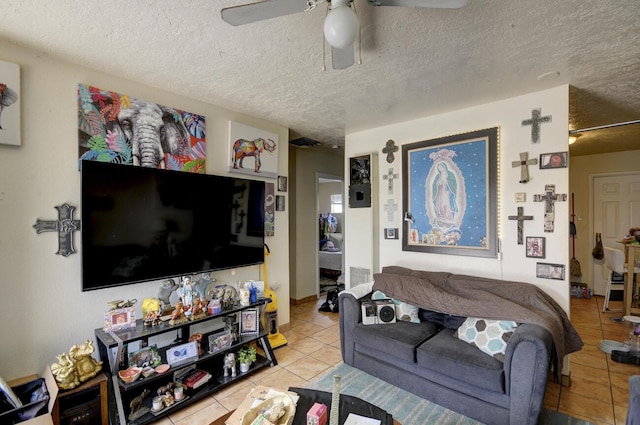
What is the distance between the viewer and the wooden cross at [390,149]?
3374 mm

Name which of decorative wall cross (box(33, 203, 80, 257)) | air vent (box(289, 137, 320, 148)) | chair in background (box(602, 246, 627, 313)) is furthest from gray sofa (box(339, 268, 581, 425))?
chair in background (box(602, 246, 627, 313))

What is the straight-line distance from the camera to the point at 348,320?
2.62 m

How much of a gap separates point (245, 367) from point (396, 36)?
2714 millimetres

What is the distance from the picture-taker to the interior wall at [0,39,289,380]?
180 cm

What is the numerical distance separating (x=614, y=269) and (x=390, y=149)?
3722 millimetres

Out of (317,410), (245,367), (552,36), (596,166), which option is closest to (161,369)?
(245,367)

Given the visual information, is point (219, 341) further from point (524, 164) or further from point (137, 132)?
point (524, 164)

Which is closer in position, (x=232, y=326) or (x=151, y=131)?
(x=151, y=131)

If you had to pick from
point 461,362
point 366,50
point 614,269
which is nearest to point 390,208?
point 461,362

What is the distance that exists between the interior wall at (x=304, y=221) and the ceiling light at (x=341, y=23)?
340cm

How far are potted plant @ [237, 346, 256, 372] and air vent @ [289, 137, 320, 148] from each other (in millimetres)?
2701

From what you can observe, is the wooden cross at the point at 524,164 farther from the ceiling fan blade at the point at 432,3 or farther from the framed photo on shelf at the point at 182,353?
the framed photo on shelf at the point at 182,353

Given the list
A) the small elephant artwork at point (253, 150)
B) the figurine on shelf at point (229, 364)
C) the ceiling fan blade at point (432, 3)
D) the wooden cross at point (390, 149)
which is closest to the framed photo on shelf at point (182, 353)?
the figurine on shelf at point (229, 364)

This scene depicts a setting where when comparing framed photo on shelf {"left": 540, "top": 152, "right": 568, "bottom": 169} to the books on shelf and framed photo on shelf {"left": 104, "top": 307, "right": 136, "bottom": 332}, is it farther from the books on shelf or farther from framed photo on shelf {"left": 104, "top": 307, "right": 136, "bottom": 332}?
framed photo on shelf {"left": 104, "top": 307, "right": 136, "bottom": 332}
